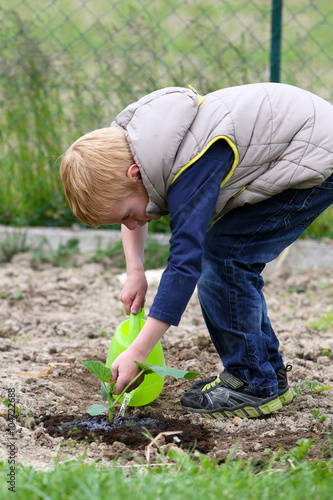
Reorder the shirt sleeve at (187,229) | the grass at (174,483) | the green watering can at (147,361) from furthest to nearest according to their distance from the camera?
the green watering can at (147,361) < the shirt sleeve at (187,229) < the grass at (174,483)

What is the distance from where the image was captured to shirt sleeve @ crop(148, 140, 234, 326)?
188 centimetres

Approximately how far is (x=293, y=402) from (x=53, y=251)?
2.39m

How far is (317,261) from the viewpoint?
416 cm

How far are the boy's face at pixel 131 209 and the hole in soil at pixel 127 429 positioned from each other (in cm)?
73

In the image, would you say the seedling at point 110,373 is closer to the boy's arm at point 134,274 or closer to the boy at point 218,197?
the boy at point 218,197

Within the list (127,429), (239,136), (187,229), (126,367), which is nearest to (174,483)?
(126,367)

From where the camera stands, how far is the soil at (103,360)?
198 centimetres

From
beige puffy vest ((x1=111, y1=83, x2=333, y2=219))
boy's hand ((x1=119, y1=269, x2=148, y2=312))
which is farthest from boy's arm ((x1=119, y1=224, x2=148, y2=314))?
beige puffy vest ((x1=111, y1=83, x2=333, y2=219))

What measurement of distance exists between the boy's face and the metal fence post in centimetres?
243

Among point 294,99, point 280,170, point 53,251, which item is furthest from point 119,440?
point 53,251

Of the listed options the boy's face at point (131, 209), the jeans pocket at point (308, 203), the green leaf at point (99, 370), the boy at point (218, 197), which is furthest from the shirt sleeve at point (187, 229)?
the jeans pocket at point (308, 203)

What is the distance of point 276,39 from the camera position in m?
4.10

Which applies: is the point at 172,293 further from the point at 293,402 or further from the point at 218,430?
the point at 293,402

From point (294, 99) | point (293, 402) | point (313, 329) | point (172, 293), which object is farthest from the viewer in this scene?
point (313, 329)
